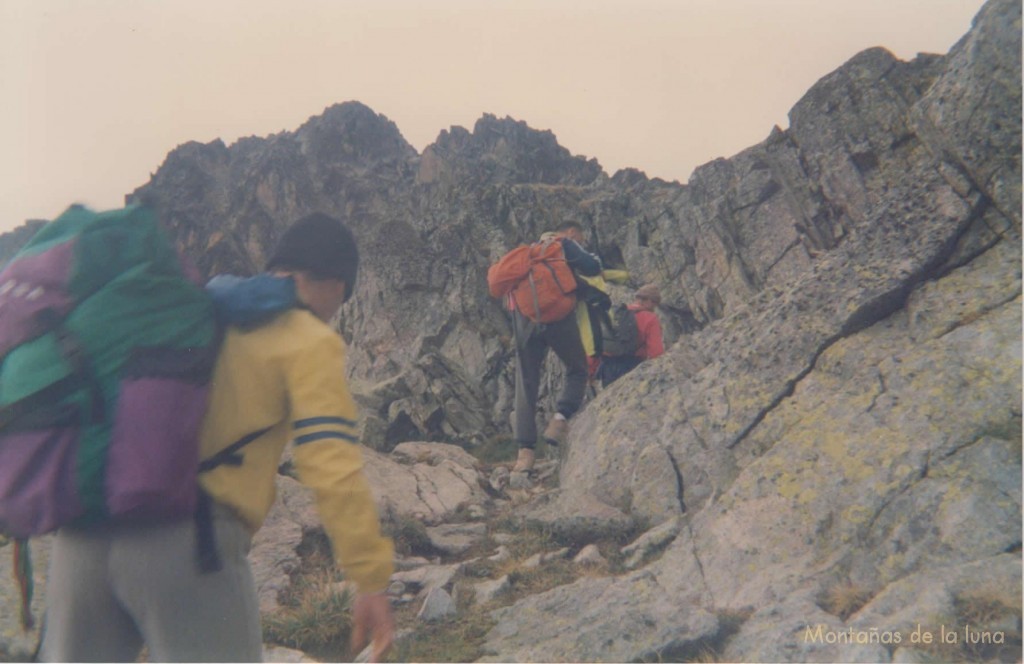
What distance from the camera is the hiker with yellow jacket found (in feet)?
9.66

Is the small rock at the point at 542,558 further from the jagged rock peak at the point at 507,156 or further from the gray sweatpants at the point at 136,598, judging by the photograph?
the jagged rock peak at the point at 507,156

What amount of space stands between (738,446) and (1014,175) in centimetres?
379

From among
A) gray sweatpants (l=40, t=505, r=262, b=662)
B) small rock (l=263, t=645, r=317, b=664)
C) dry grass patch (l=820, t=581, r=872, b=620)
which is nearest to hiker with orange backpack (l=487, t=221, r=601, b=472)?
small rock (l=263, t=645, r=317, b=664)

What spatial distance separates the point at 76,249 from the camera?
3.01 metres

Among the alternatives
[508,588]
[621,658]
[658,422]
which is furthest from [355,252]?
[658,422]

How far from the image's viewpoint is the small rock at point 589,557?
7.30 meters

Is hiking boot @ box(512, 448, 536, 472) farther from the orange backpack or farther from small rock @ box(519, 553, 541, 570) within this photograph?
small rock @ box(519, 553, 541, 570)

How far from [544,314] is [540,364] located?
0.99 meters

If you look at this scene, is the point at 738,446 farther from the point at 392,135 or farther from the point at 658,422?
the point at 392,135

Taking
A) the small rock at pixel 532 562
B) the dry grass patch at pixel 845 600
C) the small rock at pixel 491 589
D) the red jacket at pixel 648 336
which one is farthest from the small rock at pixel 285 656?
the red jacket at pixel 648 336

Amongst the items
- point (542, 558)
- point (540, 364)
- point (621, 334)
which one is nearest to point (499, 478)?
point (540, 364)

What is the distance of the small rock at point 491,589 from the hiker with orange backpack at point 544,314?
470 centimetres

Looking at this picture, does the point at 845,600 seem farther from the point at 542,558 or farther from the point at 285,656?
the point at 285,656

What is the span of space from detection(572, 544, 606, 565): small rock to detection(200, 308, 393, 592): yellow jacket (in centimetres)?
452
